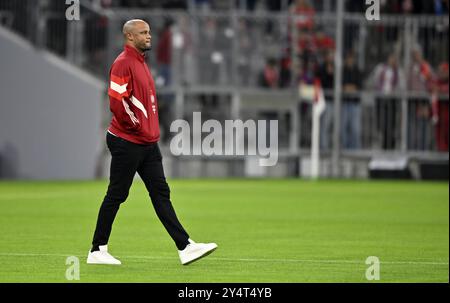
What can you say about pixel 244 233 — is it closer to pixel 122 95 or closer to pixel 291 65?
pixel 122 95

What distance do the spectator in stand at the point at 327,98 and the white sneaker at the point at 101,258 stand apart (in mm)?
22917

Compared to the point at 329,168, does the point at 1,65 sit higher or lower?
higher

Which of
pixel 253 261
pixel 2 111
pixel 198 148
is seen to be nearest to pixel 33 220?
pixel 253 261

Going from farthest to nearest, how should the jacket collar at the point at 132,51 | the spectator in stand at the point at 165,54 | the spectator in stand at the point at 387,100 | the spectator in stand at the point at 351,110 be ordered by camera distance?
the spectator in stand at the point at 165,54 < the spectator in stand at the point at 351,110 < the spectator in stand at the point at 387,100 < the jacket collar at the point at 132,51

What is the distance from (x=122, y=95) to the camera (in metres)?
11.7

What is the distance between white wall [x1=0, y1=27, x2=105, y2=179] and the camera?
29.6m

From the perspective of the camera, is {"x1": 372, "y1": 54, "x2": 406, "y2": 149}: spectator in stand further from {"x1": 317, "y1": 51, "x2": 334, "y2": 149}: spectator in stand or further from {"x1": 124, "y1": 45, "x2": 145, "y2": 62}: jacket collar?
{"x1": 124, "y1": 45, "x2": 145, "y2": 62}: jacket collar

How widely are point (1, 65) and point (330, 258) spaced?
17.8m

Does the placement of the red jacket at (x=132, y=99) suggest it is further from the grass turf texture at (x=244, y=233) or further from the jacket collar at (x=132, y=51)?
the grass turf texture at (x=244, y=233)

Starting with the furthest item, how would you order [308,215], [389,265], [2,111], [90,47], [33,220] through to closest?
[90,47]
[2,111]
[308,215]
[33,220]
[389,265]

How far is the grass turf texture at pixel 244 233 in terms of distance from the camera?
11.5 metres

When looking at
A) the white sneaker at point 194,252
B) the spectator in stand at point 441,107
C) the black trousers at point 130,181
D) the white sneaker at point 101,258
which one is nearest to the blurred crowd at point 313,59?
the spectator in stand at point 441,107

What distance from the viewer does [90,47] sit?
34.2 meters

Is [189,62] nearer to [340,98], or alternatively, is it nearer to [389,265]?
[340,98]
